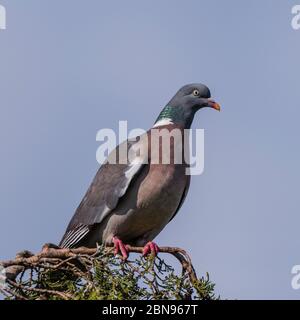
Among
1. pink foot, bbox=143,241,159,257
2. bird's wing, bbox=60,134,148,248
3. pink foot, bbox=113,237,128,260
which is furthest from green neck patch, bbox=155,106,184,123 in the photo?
pink foot, bbox=143,241,159,257

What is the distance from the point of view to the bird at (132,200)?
298 inches

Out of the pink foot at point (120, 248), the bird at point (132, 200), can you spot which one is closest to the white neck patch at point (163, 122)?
the bird at point (132, 200)

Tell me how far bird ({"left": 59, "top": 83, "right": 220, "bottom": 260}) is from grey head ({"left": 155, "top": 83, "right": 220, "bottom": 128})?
358 mm

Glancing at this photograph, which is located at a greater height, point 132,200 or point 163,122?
point 163,122

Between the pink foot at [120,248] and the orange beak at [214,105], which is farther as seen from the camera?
the orange beak at [214,105]

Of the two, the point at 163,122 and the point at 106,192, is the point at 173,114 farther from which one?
the point at 106,192

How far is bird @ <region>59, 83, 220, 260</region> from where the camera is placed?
7562mm

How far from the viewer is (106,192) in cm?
777

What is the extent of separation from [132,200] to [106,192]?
31 cm

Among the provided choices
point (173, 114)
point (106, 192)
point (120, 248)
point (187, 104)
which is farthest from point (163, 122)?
point (120, 248)

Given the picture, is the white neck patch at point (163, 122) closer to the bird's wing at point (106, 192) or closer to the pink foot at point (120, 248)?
the bird's wing at point (106, 192)

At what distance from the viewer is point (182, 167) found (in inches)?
306
